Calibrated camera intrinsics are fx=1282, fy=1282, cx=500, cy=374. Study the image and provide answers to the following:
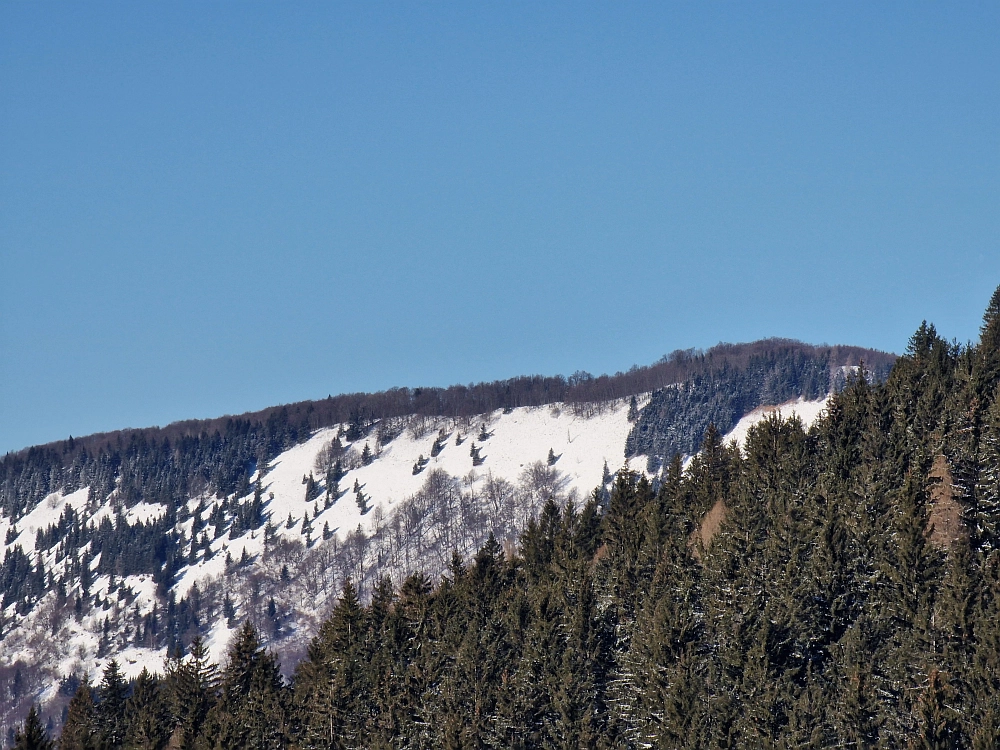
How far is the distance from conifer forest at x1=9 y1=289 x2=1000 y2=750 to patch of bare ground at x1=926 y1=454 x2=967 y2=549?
21 cm

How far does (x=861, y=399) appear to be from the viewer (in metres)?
103

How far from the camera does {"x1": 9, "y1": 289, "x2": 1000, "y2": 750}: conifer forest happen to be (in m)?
68.8

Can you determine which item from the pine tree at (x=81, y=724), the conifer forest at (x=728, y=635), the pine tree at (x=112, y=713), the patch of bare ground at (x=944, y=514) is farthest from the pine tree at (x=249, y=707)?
the patch of bare ground at (x=944, y=514)

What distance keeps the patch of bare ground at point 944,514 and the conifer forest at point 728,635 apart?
0.69 feet

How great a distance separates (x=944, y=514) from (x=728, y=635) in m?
15.8

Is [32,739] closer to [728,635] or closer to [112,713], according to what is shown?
[112,713]

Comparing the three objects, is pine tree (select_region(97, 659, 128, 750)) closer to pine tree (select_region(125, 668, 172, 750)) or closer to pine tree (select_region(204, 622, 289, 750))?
pine tree (select_region(125, 668, 172, 750))

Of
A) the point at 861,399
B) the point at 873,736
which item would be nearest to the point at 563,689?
the point at 873,736

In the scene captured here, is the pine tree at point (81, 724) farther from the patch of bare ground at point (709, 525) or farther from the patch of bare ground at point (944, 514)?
the patch of bare ground at point (944, 514)

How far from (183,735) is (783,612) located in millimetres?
41515

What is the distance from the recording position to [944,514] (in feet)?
261

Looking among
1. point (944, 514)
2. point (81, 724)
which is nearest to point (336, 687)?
point (81, 724)

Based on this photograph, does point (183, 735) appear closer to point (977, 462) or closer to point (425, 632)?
point (425, 632)

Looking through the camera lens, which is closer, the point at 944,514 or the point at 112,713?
the point at 944,514
